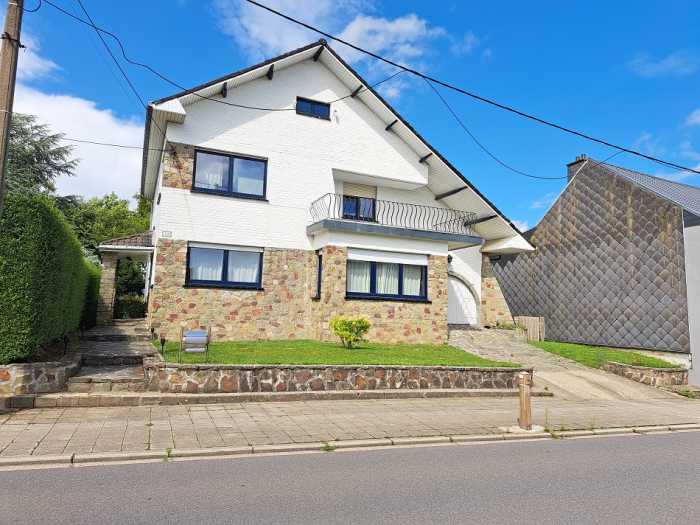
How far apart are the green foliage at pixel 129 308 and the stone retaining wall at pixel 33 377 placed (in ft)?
39.2

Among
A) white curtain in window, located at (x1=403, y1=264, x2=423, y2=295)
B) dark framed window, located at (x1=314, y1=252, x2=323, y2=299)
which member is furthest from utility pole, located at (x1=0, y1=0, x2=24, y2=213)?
white curtain in window, located at (x1=403, y1=264, x2=423, y2=295)

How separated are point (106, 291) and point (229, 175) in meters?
6.24

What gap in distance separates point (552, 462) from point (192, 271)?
38.0 ft

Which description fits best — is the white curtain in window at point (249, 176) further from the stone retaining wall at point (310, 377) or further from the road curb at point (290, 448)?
the road curb at point (290, 448)

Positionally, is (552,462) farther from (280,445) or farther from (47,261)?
(47,261)

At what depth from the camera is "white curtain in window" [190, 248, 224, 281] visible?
15.4 m

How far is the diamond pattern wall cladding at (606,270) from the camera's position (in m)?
16.9

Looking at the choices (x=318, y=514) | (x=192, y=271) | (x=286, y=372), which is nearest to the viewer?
(x=318, y=514)

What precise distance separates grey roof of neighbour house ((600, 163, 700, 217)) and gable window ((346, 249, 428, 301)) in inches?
352

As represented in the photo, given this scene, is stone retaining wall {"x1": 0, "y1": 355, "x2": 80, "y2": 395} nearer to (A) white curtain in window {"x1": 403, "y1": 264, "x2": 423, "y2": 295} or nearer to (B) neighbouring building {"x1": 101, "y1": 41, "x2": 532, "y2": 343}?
(B) neighbouring building {"x1": 101, "y1": 41, "x2": 532, "y2": 343}

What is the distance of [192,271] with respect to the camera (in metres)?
15.3

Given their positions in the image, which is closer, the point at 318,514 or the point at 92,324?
the point at 318,514

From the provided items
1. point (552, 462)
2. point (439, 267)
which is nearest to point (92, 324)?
point (439, 267)

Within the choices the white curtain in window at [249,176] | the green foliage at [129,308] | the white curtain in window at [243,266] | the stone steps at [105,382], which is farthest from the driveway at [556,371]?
the green foliage at [129,308]
